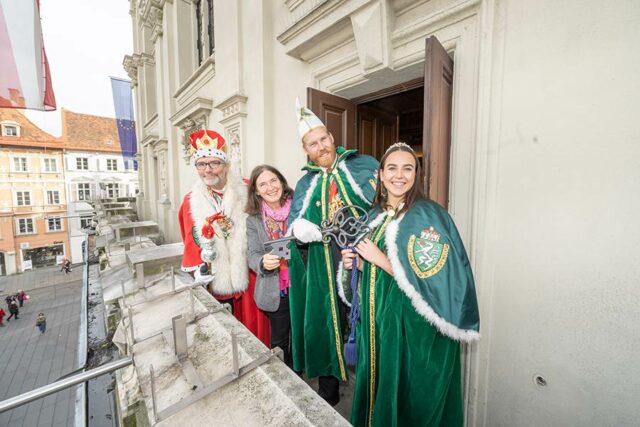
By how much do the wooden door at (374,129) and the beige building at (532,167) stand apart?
580 mm

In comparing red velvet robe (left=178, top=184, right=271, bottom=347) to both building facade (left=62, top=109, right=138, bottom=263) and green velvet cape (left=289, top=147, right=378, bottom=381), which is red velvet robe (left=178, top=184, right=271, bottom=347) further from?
building facade (left=62, top=109, right=138, bottom=263)

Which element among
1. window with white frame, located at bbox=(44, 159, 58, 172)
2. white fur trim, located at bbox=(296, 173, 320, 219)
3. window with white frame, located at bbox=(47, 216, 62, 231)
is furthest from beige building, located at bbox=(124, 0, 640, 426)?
window with white frame, located at bbox=(47, 216, 62, 231)

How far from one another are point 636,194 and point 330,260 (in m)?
1.89

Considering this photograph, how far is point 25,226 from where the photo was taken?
74.4 feet

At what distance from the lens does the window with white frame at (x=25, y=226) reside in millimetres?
22391

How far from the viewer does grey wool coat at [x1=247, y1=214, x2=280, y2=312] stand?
2.13 metres

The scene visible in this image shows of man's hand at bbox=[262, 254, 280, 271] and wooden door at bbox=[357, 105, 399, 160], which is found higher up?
wooden door at bbox=[357, 105, 399, 160]

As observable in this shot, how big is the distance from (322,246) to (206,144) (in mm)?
1633

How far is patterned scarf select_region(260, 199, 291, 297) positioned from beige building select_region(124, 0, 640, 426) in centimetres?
127

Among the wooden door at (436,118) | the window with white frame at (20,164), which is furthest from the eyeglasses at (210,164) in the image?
the window with white frame at (20,164)

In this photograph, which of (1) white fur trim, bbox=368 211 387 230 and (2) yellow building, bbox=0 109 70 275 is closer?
(1) white fur trim, bbox=368 211 387 230

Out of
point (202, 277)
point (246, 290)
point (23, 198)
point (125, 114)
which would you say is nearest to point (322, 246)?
point (246, 290)

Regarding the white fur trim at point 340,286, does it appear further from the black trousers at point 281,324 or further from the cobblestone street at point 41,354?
the cobblestone street at point 41,354

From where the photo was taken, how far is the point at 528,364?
6.35 ft
